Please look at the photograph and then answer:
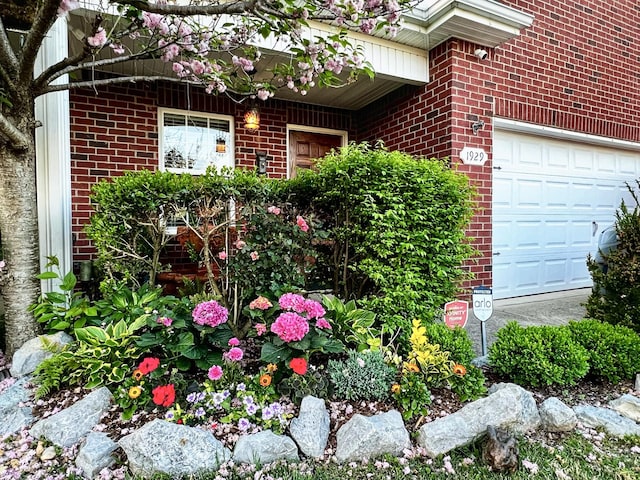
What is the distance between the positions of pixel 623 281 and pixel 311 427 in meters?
2.67

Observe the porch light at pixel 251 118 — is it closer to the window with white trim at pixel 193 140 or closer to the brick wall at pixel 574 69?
the window with white trim at pixel 193 140

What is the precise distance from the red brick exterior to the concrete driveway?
469mm

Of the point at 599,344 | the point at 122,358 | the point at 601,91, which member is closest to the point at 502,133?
the point at 601,91

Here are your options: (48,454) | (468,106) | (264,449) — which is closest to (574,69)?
(468,106)

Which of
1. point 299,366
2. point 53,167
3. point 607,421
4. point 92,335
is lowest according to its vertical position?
point 607,421

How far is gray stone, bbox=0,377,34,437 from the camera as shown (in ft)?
6.02

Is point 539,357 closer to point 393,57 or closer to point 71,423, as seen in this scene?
point 71,423

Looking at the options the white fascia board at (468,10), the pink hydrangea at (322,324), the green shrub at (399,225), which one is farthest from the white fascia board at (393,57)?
the pink hydrangea at (322,324)

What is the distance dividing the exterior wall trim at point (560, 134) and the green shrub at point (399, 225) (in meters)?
2.31

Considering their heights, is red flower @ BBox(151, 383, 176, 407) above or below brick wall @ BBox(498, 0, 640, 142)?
below

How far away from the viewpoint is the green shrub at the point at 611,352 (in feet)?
7.48

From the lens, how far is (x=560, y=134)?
16.0ft

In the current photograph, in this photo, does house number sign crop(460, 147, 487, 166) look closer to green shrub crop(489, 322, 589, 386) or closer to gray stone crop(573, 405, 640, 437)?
green shrub crop(489, 322, 589, 386)

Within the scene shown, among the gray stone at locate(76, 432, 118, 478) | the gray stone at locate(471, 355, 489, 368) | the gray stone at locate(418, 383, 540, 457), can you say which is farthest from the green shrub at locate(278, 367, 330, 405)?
the gray stone at locate(471, 355, 489, 368)
